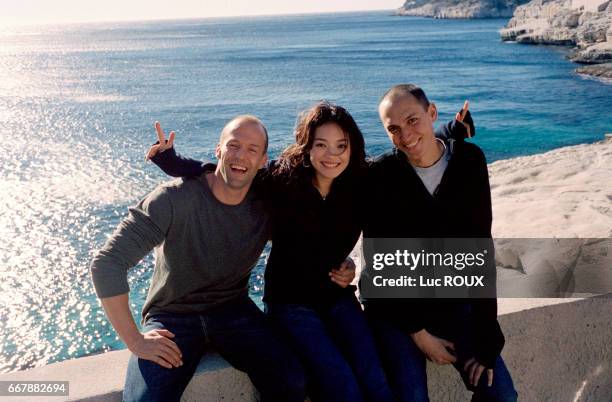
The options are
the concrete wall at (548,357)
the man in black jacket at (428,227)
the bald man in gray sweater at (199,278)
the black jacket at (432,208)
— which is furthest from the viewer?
the black jacket at (432,208)

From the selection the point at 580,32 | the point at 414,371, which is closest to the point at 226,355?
the point at 414,371

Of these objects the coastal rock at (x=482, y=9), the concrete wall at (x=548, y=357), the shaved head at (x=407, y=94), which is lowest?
the coastal rock at (x=482, y=9)

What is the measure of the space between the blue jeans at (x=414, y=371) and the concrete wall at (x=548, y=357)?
15 cm

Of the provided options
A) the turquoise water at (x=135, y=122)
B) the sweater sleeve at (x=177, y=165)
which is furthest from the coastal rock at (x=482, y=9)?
the sweater sleeve at (x=177, y=165)

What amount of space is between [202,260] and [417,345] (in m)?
1.19

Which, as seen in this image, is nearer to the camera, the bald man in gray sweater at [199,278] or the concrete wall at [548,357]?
the bald man in gray sweater at [199,278]

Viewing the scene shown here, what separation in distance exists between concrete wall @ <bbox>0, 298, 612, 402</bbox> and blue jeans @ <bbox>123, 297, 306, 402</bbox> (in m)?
0.08

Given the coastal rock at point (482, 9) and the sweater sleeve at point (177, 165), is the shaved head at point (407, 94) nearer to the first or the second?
the sweater sleeve at point (177, 165)

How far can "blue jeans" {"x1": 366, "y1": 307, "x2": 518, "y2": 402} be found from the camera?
9.59 ft

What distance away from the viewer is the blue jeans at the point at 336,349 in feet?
9.29

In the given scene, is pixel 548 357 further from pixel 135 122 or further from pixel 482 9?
pixel 482 9

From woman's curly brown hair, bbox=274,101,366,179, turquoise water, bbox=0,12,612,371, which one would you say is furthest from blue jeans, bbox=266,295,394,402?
turquoise water, bbox=0,12,612,371

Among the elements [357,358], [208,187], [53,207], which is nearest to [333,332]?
[357,358]

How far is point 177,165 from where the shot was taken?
3.21 meters
